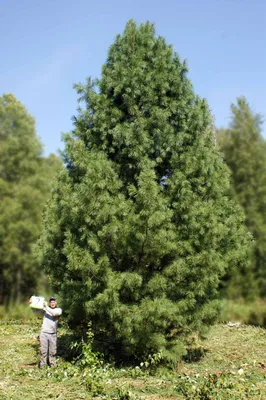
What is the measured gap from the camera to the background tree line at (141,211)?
23.4 feet

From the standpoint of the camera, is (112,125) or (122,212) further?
(112,125)

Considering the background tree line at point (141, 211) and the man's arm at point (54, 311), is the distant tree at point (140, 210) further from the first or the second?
the man's arm at point (54, 311)

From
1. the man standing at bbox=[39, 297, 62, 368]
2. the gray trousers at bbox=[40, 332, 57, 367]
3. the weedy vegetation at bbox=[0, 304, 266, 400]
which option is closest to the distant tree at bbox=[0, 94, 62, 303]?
the weedy vegetation at bbox=[0, 304, 266, 400]

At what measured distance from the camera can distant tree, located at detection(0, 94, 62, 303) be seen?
46.9ft

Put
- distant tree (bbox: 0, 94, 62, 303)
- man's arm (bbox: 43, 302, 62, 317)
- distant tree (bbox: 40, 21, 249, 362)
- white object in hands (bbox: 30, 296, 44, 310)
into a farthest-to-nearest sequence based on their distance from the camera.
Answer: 1. distant tree (bbox: 0, 94, 62, 303)
2. white object in hands (bbox: 30, 296, 44, 310)
3. man's arm (bbox: 43, 302, 62, 317)
4. distant tree (bbox: 40, 21, 249, 362)

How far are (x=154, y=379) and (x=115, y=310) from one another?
1554 millimetres

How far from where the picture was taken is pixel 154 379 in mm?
7094

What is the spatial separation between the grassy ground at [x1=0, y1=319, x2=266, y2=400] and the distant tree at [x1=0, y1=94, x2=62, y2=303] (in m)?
3.98

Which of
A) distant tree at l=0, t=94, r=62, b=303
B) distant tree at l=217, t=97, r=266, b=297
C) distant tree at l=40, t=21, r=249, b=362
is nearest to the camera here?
distant tree at l=40, t=21, r=249, b=362

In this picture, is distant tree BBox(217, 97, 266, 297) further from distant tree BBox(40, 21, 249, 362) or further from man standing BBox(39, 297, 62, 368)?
man standing BBox(39, 297, 62, 368)

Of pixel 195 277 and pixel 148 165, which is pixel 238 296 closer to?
pixel 195 277

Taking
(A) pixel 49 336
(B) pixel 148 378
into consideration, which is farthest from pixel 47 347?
(B) pixel 148 378

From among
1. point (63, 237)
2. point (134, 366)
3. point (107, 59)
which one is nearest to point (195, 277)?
point (134, 366)

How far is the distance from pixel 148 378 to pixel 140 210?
10.5 feet
